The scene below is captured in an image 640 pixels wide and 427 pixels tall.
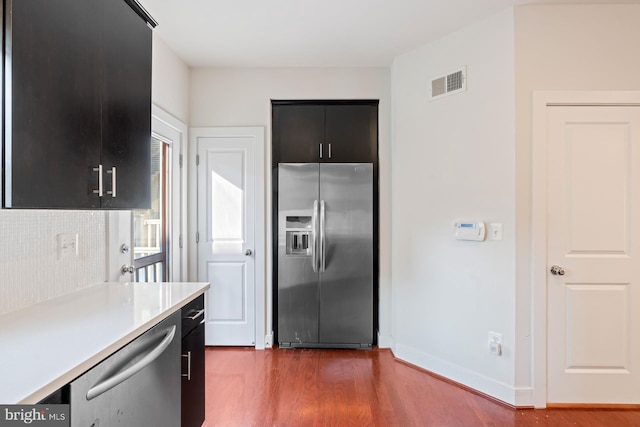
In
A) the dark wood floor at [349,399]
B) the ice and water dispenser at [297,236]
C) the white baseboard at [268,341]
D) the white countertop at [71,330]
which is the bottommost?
the dark wood floor at [349,399]

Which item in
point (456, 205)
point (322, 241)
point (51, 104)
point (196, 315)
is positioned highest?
point (51, 104)

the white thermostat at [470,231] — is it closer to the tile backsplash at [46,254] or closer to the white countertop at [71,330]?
the white countertop at [71,330]

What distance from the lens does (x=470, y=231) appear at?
2445 mm

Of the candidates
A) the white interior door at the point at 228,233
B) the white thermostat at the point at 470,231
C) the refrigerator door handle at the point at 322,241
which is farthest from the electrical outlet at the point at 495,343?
the white interior door at the point at 228,233

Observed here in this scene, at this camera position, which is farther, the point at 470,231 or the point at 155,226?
the point at 155,226

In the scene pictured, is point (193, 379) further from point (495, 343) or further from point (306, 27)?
point (306, 27)

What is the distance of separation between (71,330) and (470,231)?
2381mm

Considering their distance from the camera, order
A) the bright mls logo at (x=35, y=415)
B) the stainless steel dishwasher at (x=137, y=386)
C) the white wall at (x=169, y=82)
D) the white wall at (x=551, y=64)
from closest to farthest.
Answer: the bright mls logo at (x=35, y=415) < the stainless steel dishwasher at (x=137, y=386) < the white wall at (x=551, y=64) < the white wall at (x=169, y=82)

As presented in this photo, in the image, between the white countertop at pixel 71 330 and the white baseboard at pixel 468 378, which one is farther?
the white baseboard at pixel 468 378

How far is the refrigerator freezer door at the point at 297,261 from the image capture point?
10.4ft

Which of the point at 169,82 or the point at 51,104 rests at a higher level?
the point at 169,82

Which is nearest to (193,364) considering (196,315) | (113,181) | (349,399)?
(196,315)

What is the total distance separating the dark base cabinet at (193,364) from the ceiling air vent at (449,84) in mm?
2336

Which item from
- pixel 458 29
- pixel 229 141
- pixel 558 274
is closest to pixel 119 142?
pixel 229 141
